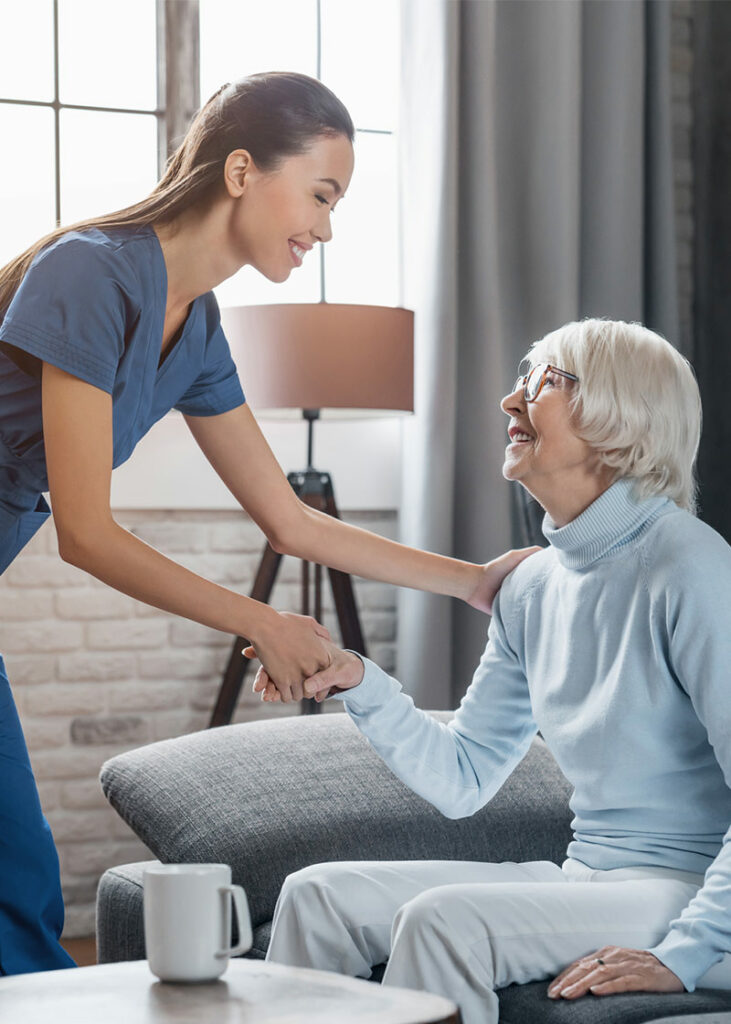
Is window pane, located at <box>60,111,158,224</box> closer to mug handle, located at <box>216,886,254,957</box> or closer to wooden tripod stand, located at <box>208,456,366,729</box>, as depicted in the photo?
wooden tripod stand, located at <box>208,456,366,729</box>

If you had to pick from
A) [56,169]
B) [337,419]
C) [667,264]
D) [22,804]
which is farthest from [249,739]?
[667,264]

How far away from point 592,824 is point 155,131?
241cm

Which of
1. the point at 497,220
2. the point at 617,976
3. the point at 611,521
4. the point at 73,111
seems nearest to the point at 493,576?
the point at 611,521

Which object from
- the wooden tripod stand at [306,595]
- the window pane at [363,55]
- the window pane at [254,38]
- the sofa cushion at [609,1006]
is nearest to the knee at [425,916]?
the sofa cushion at [609,1006]

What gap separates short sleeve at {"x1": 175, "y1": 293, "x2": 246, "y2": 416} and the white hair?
19.7 inches

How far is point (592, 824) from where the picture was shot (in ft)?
4.98

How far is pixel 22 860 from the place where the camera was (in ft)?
4.99

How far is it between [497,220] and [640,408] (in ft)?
6.15

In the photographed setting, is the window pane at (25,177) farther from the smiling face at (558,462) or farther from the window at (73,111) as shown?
the smiling face at (558,462)

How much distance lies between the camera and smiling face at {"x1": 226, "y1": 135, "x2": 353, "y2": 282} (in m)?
1.53

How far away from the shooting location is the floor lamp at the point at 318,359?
2.74 metres

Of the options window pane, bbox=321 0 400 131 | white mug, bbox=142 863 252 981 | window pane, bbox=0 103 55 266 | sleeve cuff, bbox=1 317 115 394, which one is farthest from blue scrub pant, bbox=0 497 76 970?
window pane, bbox=321 0 400 131

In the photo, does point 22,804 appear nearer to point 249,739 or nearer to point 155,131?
point 249,739

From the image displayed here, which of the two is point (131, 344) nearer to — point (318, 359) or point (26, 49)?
point (318, 359)
